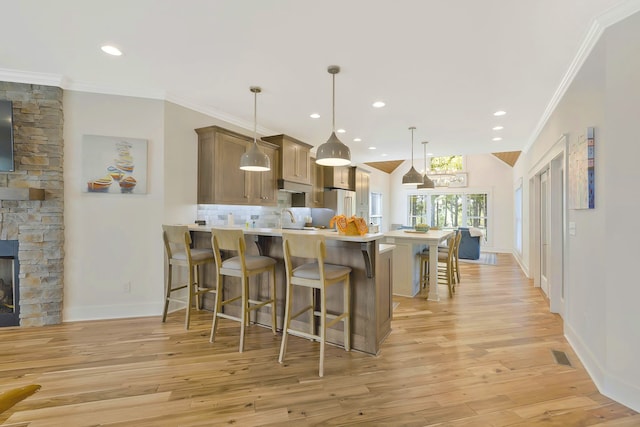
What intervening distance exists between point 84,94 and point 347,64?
116 inches

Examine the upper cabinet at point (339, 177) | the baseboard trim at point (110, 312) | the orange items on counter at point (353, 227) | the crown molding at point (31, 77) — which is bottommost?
the baseboard trim at point (110, 312)

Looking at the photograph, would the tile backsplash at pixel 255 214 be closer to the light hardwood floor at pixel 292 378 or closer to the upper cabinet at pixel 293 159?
the upper cabinet at pixel 293 159

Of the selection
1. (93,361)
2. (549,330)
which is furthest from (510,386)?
(93,361)

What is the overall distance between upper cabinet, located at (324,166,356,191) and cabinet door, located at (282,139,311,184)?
3.31 ft

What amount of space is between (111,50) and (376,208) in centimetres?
849

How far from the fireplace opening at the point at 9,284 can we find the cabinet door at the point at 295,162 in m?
3.40

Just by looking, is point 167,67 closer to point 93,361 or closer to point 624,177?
point 93,361

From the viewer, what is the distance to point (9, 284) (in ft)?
10.8

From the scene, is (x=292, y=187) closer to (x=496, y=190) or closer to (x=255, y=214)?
(x=255, y=214)

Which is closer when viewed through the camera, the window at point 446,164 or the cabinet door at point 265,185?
the cabinet door at point 265,185

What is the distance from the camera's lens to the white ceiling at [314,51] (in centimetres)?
212

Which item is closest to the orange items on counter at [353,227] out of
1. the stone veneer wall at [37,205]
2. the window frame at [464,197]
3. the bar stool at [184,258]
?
the bar stool at [184,258]

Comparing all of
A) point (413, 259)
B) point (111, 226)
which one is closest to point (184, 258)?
point (111, 226)

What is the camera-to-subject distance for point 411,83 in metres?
3.32
